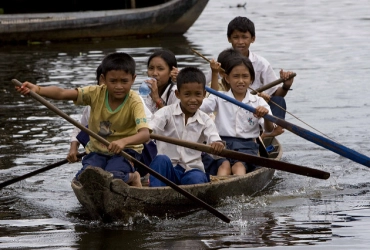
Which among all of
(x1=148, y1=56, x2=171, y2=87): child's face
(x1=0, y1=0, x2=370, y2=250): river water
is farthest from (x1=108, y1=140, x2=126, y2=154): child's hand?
(x1=148, y1=56, x2=171, y2=87): child's face

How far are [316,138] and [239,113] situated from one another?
2.80 ft

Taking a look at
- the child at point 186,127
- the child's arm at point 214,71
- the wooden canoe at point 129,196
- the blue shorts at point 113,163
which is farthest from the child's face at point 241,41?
the blue shorts at point 113,163

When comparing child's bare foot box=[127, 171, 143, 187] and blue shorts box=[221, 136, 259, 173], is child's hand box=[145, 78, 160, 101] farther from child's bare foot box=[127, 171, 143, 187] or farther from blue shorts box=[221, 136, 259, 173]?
child's bare foot box=[127, 171, 143, 187]

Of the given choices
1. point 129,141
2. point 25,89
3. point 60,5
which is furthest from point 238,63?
point 60,5

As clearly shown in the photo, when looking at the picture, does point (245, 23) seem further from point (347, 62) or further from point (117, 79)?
point (347, 62)

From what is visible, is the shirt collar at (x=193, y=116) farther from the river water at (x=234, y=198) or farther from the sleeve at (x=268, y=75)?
the sleeve at (x=268, y=75)

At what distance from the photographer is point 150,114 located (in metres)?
6.62

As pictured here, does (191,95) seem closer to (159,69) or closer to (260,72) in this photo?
(159,69)

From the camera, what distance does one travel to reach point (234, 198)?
21.7 feet

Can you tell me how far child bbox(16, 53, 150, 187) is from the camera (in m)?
5.97

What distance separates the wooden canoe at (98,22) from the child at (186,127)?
1191cm

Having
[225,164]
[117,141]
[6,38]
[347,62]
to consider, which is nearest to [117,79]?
[117,141]

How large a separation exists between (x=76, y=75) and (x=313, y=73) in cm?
352

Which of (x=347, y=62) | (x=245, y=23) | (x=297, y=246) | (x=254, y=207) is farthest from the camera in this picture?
(x=347, y=62)
